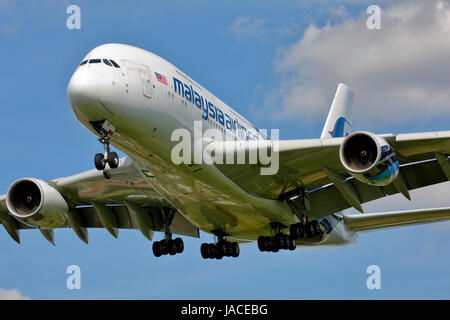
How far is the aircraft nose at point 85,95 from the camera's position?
1925 centimetres

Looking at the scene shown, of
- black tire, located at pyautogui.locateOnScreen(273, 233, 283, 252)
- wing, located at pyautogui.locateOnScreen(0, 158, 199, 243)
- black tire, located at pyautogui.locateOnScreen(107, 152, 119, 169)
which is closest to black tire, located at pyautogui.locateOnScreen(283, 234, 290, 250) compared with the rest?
black tire, located at pyautogui.locateOnScreen(273, 233, 283, 252)

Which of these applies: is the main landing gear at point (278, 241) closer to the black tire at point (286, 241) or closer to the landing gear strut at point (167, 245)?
the black tire at point (286, 241)

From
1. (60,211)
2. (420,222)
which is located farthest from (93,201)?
(420,222)

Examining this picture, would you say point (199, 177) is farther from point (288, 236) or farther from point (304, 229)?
point (288, 236)

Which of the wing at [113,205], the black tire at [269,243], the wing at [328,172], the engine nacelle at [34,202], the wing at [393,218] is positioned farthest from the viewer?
the black tire at [269,243]

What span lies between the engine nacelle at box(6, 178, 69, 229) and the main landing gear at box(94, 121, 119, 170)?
7.21 m

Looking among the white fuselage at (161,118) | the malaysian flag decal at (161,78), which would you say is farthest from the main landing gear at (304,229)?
the malaysian flag decal at (161,78)

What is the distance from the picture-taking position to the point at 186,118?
21734mm

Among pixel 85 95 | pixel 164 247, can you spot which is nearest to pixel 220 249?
pixel 164 247

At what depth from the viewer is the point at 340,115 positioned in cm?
3459

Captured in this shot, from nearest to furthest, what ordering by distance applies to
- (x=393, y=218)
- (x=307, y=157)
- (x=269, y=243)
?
1. (x=307, y=157)
2. (x=269, y=243)
3. (x=393, y=218)

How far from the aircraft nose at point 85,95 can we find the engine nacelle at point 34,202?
759cm

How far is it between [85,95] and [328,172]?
9.12 m
